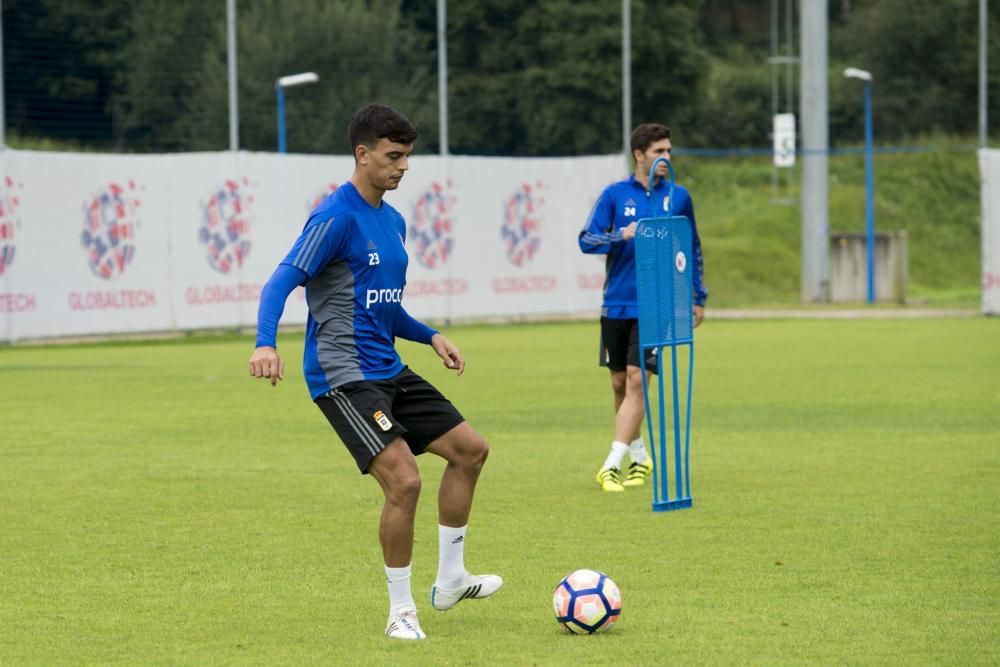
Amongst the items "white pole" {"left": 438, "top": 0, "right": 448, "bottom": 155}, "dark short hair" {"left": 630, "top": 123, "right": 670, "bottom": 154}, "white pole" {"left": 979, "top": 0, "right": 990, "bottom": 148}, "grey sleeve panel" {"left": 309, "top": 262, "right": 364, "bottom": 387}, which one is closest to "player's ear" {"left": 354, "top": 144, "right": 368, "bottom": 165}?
"grey sleeve panel" {"left": 309, "top": 262, "right": 364, "bottom": 387}

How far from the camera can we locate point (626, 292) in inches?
441

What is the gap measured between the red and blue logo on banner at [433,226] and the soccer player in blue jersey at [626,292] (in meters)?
17.2

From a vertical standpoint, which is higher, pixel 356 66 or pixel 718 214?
pixel 356 66

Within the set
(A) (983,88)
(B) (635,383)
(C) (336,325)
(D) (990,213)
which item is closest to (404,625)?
(C) (336,325)

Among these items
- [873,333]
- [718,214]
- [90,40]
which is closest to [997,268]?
[873,333]

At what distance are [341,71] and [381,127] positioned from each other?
3454 cm

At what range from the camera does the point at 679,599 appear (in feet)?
24.1

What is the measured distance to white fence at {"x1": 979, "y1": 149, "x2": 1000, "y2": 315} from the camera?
1164 inches

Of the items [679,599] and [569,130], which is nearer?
[679,599]

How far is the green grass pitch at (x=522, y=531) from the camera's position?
6605 millimetres

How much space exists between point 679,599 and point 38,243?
1783cm

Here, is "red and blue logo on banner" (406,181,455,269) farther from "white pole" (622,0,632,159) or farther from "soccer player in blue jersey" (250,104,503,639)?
"soccer player in blue jersey" (250,104,503,639)

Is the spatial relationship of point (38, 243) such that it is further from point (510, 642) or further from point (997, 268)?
point (510, 642)

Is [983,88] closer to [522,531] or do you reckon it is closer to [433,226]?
[433,226]
